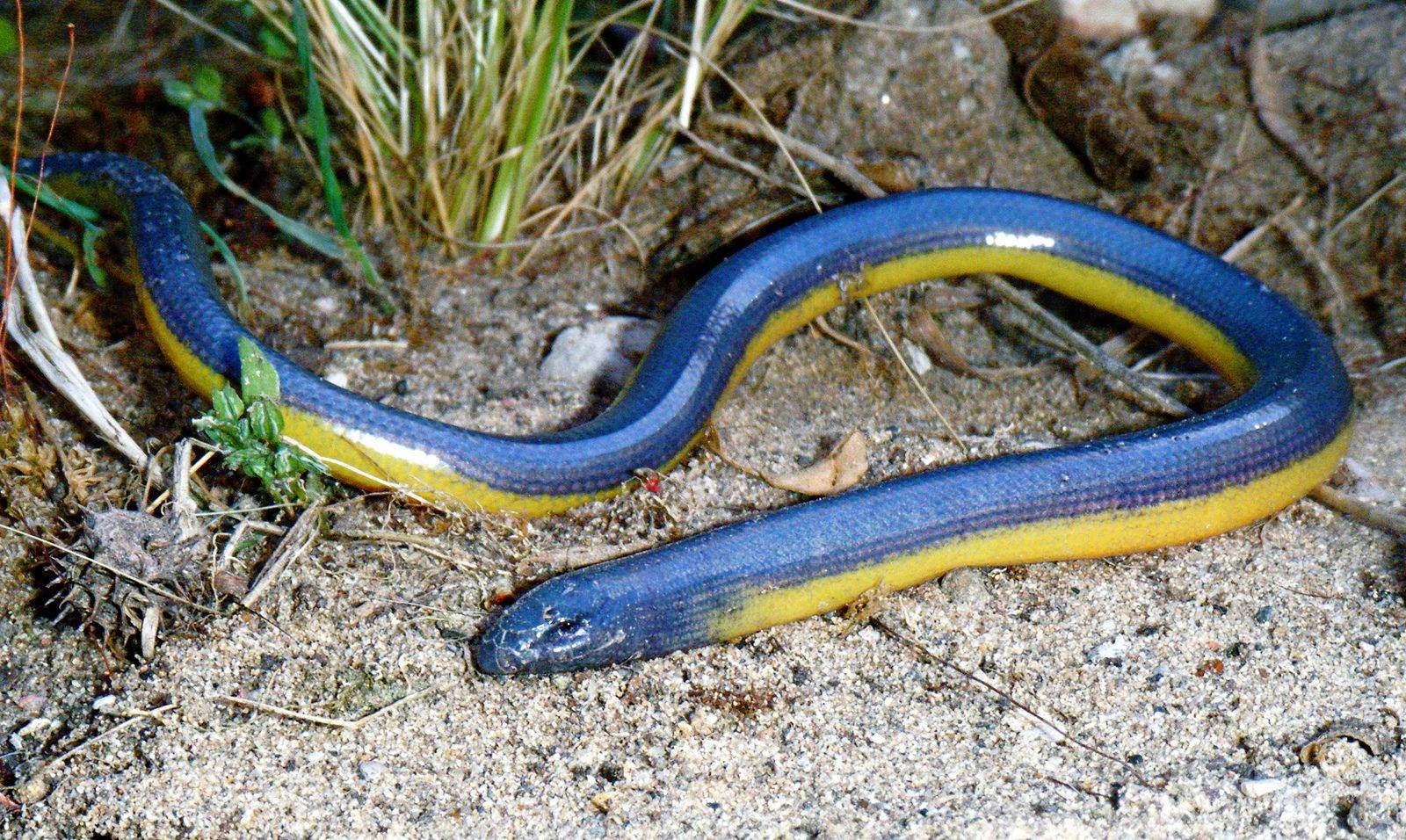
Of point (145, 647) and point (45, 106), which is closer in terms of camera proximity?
point (145, 647)

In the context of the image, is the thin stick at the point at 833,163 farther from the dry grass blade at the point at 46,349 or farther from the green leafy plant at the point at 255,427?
the dry grass blade at the point at 46,349

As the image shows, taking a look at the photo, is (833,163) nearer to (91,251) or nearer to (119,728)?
(91,251)

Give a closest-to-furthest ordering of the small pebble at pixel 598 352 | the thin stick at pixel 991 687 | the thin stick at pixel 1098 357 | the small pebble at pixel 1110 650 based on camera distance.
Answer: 1. the thin stick at pixel 991 687
2. the small pebble at pixel 1110 650
3. the thin stick at pixel 1098 357
4. the small pebble at pixel 598 352

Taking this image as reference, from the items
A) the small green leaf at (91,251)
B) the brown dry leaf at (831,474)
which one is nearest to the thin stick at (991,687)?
the brown dry leaf at (831,474)

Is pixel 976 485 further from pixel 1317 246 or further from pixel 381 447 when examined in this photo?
pixel 1317 246

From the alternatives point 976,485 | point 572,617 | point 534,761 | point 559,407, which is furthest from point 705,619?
point 559,407

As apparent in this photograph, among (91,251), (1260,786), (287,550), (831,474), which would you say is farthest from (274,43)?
(1260,786)
